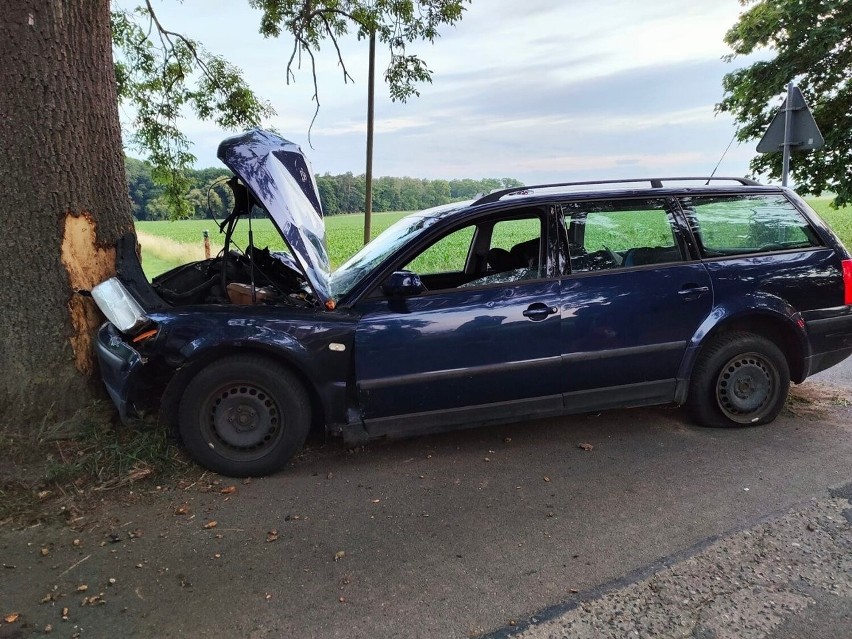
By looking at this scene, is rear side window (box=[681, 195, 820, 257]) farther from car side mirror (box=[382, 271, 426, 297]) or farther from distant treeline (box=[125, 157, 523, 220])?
car side mirror (box=[382, 271, 426, 297])

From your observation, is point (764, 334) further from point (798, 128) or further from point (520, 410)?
point (798, 128)

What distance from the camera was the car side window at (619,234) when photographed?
4031mm

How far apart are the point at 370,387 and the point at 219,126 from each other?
285 inches

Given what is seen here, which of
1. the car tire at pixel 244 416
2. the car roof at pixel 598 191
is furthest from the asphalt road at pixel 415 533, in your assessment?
the car roof at pixel 598 191

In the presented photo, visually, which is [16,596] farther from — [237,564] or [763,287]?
[763,287]

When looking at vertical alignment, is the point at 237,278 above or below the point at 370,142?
below

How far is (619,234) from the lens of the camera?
13.7 feet

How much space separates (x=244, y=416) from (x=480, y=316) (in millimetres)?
1544

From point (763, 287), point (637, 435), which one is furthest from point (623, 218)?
point (637, 435)

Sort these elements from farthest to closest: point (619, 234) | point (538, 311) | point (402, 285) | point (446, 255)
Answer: point (446, 255) < point (619, 234) < point (538, 311) < point (402, 285)

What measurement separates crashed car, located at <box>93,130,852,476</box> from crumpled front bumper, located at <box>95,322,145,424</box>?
0.01m

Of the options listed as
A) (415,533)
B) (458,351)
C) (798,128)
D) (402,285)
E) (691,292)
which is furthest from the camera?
(798,128)

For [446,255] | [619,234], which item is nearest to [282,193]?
[446,255]

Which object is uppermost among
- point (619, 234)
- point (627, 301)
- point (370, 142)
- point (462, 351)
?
point (370, 142)
